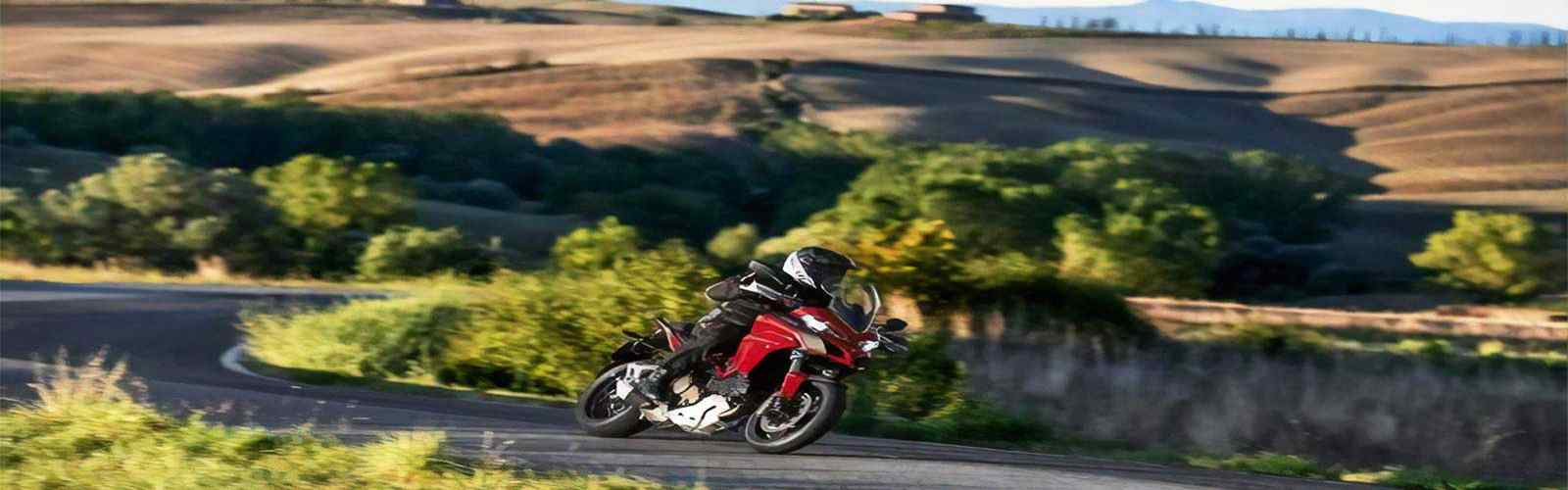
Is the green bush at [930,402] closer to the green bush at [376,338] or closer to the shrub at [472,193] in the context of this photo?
the green bush at [376,338]

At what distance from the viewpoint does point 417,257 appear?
174 ft

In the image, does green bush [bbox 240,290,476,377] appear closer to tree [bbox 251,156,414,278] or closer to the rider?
the rider

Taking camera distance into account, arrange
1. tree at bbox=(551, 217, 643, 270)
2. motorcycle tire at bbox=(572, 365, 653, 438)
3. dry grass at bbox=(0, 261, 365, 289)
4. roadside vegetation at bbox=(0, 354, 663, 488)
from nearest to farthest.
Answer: roadside vegetation at bbox=(0, 354, 663, 488) → motorcycle tire at bbox=(572, 365, 653, 438) → tree at bbox=(551, 217, 643, 270) → dry grass at bbox=(0, 261, 365, 289)

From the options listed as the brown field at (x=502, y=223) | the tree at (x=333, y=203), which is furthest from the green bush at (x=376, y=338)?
the brown field at (x=502, y=223)

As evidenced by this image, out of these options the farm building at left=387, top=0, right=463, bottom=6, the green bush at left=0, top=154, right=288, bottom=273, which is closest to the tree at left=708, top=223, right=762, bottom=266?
the green bush at left=0, top=154, right=288, bottom=273

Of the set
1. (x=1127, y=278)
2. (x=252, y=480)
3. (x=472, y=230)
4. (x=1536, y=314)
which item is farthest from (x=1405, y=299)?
(x=252, y=480)

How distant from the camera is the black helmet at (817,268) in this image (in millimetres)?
10305

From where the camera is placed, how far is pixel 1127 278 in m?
52.3

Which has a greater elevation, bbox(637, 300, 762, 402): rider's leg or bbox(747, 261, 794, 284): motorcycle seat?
bbox(747, 261, 794, 284): motorcycle seat

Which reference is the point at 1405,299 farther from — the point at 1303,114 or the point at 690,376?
the point at 690,376

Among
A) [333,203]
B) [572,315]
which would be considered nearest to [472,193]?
[333,203]

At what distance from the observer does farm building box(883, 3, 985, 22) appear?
8915 centimetres

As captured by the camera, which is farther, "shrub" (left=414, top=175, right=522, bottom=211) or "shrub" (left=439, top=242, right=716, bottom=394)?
"shrub" (left=414, top=175, right=522, bottom=211)

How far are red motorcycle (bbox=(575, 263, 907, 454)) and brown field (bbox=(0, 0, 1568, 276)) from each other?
63.5m
